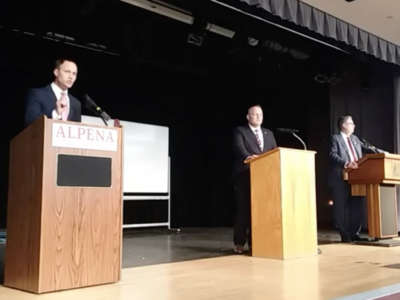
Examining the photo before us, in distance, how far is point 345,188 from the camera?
5.29 meters

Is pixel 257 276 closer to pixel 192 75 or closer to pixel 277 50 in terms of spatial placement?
pixel 277 50

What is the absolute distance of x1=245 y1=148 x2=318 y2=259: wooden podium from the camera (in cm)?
379

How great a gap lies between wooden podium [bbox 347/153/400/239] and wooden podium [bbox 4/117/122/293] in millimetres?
3093

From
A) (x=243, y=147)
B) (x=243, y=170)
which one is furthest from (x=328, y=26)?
(x=243, y=170)

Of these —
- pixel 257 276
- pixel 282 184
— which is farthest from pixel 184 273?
pixel 282 184

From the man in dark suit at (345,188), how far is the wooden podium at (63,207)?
3136 millimetres

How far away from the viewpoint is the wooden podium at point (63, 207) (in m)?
2.43

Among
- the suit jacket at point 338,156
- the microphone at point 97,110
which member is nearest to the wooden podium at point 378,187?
the suit jacket at point 338,156

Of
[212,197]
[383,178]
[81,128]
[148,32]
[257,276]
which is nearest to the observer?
[81,128]

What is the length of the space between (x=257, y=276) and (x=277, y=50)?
14.4 feet

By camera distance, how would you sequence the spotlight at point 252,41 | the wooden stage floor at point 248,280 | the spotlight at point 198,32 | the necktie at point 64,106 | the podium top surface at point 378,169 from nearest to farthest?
the wooden stage floor at point 248,280, the necktie at point 64,106, the podium top surface at point 378,169, the spotlight at point 198,32, the spotlight at point 252,41

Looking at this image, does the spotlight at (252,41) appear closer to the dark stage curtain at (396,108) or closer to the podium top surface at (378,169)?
the dark stage curtain at (396,108)

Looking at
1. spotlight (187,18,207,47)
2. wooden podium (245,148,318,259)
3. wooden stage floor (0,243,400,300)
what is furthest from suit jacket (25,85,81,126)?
spotlight (187,18,207,47)

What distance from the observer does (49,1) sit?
5438 mm
